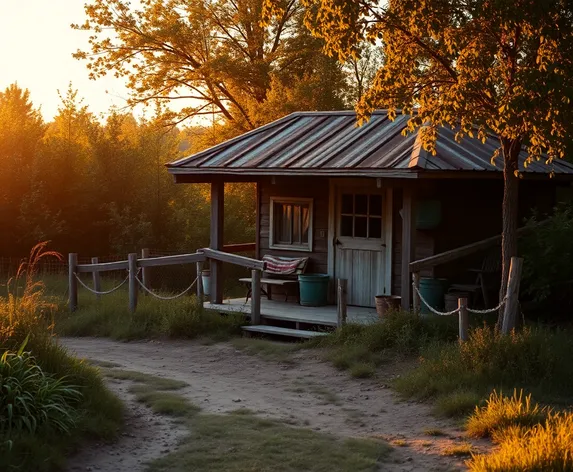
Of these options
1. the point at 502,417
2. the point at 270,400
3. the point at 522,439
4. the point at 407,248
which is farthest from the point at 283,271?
the point at 522,439

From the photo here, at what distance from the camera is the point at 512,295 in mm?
11352

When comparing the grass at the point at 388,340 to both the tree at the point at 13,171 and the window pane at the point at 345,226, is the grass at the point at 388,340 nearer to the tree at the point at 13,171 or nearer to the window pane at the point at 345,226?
the window pane at the point at 345,226

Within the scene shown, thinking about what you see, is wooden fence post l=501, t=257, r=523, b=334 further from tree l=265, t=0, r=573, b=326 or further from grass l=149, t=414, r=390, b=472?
grass l=149, t=414, r=390, b=472

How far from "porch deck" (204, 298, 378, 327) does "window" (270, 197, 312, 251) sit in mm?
1181

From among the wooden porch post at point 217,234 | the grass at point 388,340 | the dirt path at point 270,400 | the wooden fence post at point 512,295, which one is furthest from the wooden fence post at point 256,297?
the wooden fence post at point 512,295

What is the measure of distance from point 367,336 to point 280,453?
4.82 m

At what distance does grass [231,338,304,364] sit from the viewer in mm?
13469

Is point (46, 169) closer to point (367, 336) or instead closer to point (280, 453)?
point (367, 336)

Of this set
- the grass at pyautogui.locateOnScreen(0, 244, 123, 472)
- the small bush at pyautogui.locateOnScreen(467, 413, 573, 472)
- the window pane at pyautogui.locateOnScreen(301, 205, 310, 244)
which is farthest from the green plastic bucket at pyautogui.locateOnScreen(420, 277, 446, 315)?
the small bush at pyautogui.locateOnScreen(467, 413, 573, 472)

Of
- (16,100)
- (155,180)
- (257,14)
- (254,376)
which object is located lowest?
(254,376)

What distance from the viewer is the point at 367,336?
42.6ft

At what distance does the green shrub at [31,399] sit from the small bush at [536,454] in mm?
3769

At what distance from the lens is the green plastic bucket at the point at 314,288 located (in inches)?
641

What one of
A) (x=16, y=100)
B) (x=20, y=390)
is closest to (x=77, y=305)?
(x=20, y=390)
